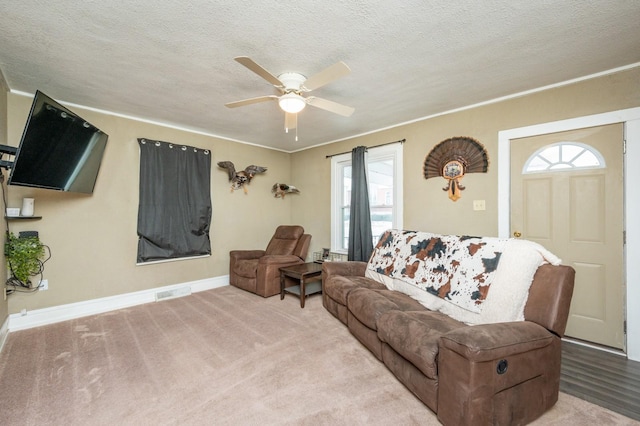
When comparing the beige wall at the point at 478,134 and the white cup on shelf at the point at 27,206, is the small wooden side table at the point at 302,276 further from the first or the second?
the white cup on shelf at the point at 27,206

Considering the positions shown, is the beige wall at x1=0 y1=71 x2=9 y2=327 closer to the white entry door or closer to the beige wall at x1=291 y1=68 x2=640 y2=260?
the beige wall at x1=291 y1=68 x2=640 y2=260

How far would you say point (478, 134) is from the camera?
→ 313cm

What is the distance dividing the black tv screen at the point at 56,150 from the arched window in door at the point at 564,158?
4.44 m

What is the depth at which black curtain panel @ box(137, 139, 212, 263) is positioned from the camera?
146 inches

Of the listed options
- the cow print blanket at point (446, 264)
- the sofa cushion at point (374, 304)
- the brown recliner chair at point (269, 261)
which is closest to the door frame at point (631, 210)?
the cow print blanket at point (446, 264)

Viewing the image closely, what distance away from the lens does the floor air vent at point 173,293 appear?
378cm

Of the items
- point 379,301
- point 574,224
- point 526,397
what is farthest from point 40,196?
point 574,224

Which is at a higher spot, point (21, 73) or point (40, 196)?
point (21, 73)

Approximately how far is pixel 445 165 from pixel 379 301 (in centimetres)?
206

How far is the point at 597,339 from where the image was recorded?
248 centimetres

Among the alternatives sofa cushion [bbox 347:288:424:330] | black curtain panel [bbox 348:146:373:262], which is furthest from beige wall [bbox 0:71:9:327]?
black curtain panel [bbox 348:146:373:262]

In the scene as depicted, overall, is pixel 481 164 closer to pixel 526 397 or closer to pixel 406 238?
pixel 406 238

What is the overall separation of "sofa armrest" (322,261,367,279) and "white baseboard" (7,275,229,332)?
223 centimetres

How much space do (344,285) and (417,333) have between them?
1198mm
